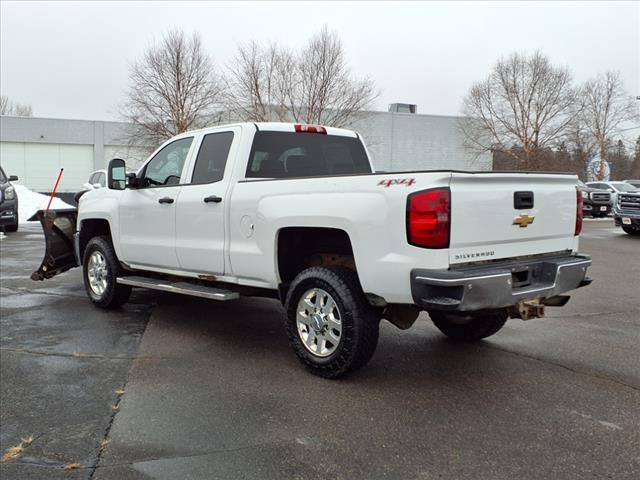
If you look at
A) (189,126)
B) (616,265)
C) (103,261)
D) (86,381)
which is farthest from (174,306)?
(189,126)

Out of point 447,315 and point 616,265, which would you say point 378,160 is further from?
point 447,315

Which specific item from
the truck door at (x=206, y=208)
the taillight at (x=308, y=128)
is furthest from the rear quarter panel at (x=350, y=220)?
the taillight at (x=308, y=128)

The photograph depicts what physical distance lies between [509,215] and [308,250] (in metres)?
1.71

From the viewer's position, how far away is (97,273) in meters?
7.04

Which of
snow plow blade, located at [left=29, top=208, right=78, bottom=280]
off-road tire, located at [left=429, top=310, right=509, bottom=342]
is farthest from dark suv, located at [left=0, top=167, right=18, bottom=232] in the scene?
off-road tire, located at [left=429, top=310, right=509, bottom=342]

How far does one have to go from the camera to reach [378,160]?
48281mm

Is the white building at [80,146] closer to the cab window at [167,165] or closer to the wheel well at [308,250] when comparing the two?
the cab window at [167,165]

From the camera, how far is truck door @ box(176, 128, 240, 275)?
207 inches

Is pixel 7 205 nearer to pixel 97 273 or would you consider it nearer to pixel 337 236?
pixel 97 273

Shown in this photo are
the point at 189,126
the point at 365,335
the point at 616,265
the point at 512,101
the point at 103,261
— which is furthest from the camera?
the point at 512,101

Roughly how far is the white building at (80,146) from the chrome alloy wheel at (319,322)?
41576 mm

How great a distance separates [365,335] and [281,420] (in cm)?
88

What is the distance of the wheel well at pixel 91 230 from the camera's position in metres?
7.30

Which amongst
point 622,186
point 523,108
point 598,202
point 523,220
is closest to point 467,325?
point 523,220
